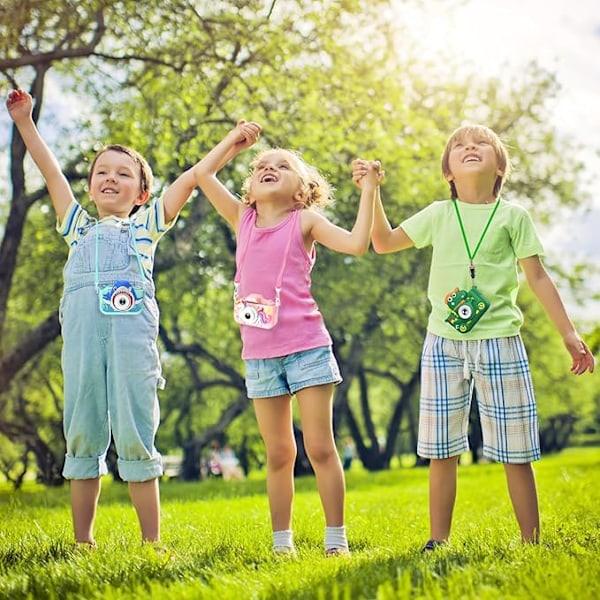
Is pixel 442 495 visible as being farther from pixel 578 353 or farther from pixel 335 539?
pixel 578 353

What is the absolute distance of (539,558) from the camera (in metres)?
3.37

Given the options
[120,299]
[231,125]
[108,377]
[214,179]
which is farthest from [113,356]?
[231,125]

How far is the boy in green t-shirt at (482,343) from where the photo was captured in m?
4.22

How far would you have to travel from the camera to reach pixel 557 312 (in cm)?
433

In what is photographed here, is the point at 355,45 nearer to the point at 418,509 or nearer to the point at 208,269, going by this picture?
the point at 208,269

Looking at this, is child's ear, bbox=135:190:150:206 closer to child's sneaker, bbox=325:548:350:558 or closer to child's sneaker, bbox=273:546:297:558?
child's sneaker, bbox=273:546:297:558

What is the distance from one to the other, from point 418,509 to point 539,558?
4554 mm

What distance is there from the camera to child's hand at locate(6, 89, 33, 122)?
469 cm

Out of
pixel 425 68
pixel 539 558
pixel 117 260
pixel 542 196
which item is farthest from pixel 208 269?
pixel 539 558

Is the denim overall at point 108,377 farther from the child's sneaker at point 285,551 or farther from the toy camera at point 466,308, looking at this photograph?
the toy camera at point 466,308

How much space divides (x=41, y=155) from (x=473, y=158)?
2372mm

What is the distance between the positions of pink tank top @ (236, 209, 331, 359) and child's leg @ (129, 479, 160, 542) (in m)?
0.83

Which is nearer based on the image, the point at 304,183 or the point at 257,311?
the point at 257,311

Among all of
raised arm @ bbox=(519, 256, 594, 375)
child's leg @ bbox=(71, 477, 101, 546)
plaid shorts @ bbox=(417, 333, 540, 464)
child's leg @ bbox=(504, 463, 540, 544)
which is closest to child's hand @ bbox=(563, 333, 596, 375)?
raised arm @ bbox=(519, 256, 594, 375)
